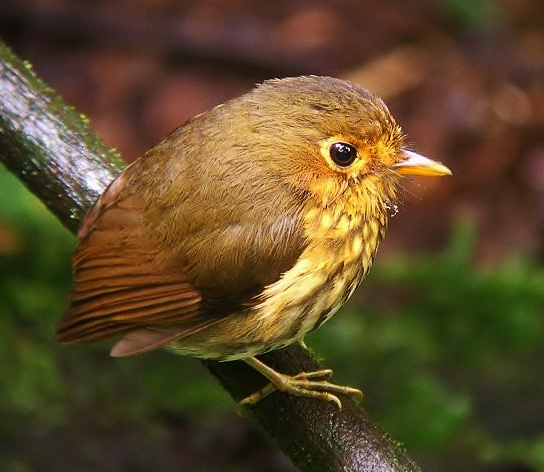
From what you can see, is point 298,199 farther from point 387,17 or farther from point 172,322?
point 387,17

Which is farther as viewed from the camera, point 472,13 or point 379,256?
point 472,13

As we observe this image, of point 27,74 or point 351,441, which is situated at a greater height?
point 27,74

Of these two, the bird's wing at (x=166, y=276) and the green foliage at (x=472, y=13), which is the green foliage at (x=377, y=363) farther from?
the green foliage at (x=472, y=13)

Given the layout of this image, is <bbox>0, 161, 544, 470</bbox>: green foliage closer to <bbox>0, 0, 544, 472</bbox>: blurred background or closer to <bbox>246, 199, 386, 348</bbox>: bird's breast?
<bbox>0, 0, 544, 472</bbox>: blurred background

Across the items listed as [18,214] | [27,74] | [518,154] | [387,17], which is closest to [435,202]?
[518,154]

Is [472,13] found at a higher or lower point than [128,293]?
lower

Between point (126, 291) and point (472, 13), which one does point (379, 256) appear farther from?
point (126, 291)

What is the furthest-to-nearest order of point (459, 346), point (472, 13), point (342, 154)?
point (472, 13)
point (459, 346)
point (342, 154)

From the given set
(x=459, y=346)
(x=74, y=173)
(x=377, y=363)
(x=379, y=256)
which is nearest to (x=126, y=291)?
(x=74, y=173)
